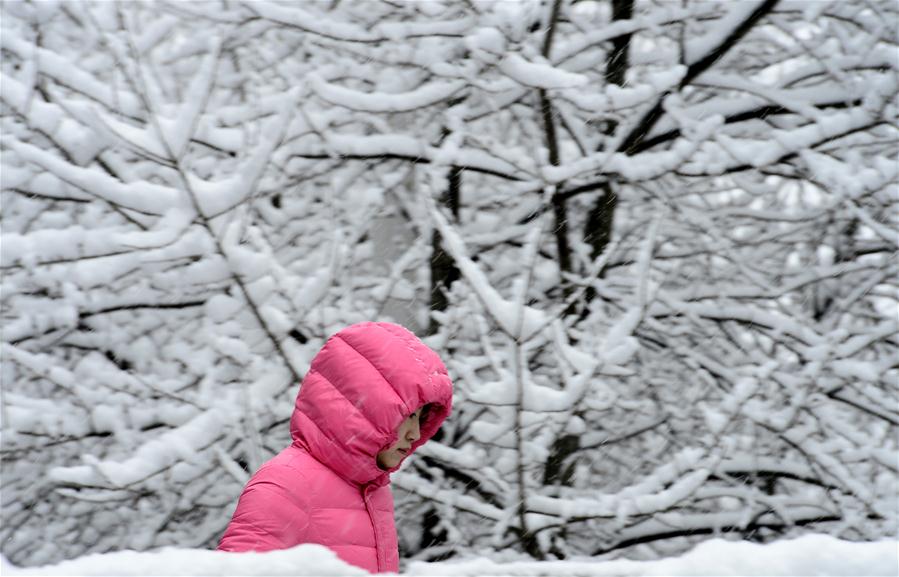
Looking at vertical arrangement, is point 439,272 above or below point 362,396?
below

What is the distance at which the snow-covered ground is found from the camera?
0.65 m

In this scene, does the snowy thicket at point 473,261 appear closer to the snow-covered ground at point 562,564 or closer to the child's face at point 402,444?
the child's face at point 402,444

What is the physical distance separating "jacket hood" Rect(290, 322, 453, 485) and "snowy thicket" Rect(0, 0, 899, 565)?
2.45 ft

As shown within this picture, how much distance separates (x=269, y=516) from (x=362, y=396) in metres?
0.33

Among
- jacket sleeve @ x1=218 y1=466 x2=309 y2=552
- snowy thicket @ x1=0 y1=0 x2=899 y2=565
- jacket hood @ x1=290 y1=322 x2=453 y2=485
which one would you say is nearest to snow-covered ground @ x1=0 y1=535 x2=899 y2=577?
jacket sleeve @ x1=218 y1=466 x2=309 y2=552

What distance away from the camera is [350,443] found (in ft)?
5.39

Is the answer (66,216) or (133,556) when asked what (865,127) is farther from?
(66,216)

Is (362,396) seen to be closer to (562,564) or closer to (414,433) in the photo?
(414,433)

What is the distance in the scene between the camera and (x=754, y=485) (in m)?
3.74

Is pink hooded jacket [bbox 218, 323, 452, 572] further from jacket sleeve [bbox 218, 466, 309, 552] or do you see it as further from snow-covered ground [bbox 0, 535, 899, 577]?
snow-covered ground [bbox 0, 535, 899, 577]

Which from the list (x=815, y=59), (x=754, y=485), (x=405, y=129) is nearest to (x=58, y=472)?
(x=405, y=129)

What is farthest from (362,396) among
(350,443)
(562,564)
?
(562,564)

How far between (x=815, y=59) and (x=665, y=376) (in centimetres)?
194

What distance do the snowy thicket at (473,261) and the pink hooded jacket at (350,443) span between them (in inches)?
30.2
